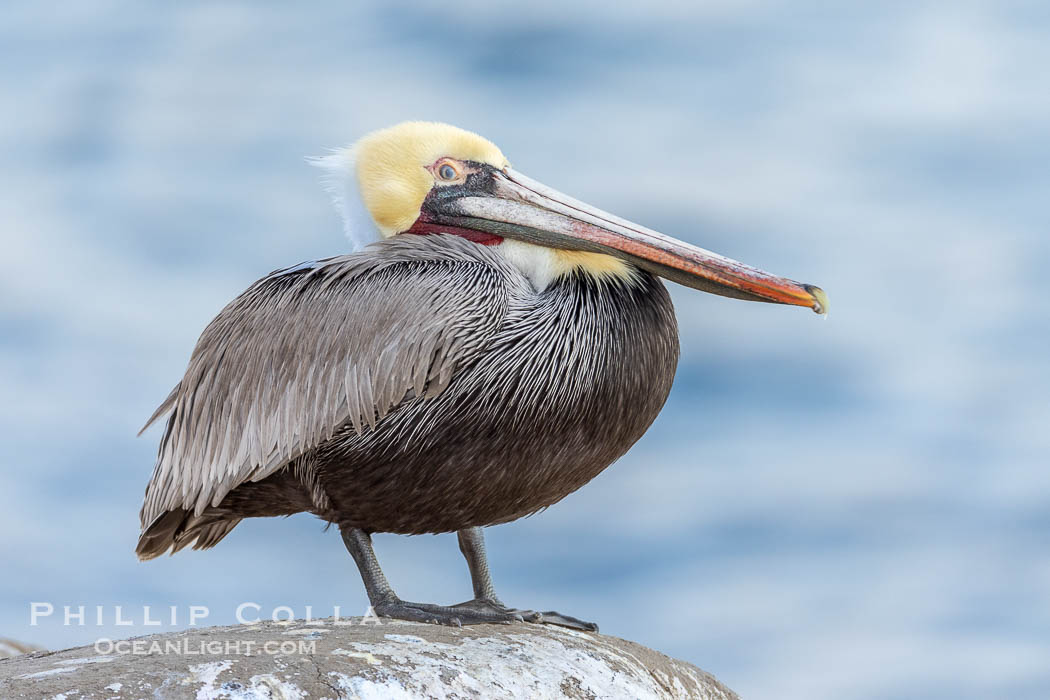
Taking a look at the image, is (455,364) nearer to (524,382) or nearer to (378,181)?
(524,382)

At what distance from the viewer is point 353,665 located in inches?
173

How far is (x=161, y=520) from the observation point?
18.2 feet

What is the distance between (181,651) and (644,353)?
2141 mm

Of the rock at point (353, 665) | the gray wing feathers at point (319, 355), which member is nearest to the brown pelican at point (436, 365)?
the gray wing feathers at point (319, 355)

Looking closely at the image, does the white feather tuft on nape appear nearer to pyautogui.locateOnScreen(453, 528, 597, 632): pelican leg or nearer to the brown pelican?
the brown pelican

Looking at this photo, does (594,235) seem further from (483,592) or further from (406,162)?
(483,592)

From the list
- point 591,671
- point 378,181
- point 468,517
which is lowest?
point 591,671

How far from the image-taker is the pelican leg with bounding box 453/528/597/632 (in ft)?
17.8

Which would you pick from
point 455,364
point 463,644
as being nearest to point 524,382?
point 455,364

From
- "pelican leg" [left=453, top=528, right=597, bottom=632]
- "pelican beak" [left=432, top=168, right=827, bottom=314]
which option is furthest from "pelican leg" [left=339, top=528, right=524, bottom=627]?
"pelican beak" [left=432, top=168, right=827, bottom=314]

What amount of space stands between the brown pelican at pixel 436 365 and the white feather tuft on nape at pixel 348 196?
2 cm

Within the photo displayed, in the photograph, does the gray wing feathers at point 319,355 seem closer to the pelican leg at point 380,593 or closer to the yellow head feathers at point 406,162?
the yellow head feathers at point 406,162

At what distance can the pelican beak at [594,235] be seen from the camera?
5.13 meters

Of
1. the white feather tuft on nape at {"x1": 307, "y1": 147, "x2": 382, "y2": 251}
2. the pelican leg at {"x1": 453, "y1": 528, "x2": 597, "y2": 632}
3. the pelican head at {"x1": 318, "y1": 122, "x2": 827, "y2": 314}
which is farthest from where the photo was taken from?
the white feather tuft on nape at {"x1": 307, "y1": 147, "x2": 382, "y2": 251}
